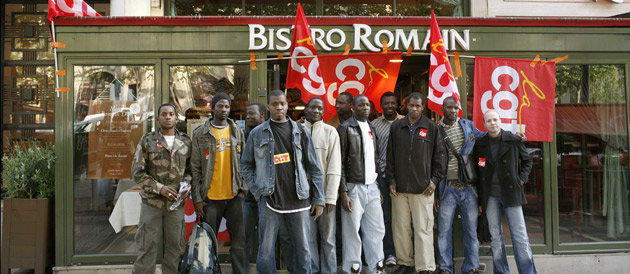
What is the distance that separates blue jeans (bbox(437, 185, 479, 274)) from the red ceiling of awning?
2.05 m

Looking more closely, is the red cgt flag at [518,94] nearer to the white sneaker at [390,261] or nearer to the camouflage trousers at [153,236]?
the white sneaker at [390,261]

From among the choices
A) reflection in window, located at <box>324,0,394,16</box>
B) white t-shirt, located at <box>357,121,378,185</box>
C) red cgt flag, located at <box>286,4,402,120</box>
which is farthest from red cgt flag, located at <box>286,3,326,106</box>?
reflection in window, located at <box>324,0,394,16</box>

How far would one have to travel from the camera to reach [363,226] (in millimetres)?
4750

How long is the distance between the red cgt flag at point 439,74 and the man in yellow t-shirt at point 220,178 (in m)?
2.58

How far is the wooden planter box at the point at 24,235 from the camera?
5.13 meters

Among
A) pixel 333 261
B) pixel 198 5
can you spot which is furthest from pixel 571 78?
pixel 198 5

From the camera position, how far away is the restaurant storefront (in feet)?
17.2

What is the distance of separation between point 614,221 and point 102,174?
7.36 m

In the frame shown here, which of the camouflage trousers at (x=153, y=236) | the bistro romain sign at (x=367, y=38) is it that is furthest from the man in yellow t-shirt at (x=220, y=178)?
the bistro romain sign at (x=367, y=38)

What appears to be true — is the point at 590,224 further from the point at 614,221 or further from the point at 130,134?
the point at 130,134

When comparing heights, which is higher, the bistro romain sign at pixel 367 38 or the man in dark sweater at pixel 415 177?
the bistro romain sign at pixel 367 38

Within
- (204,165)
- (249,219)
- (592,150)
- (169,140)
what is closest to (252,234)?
(249,219)

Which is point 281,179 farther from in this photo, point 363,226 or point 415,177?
point 415,177

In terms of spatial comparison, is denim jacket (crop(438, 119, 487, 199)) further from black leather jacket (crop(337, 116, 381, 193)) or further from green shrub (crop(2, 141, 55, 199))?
green shrub (crop(2, 141, 55, 199))
